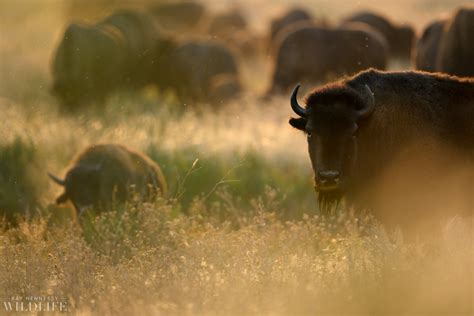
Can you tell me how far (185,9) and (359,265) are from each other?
1551 inches

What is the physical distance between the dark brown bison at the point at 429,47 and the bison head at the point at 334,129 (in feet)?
24.4

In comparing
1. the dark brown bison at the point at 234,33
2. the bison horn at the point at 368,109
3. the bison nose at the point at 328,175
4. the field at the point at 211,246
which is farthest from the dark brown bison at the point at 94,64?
the bison nose at the point at 328,175

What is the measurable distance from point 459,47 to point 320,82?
6.89 meters

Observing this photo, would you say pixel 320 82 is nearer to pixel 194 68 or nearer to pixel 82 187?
pixel 194 68

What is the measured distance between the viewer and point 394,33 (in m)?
29.5

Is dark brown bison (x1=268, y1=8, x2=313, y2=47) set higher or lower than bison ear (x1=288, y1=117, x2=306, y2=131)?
lower

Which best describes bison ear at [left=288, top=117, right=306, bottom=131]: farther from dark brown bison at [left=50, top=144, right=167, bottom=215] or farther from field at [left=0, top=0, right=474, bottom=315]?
dark brown bison at [left=50, top=144, right=167, bottom=215]

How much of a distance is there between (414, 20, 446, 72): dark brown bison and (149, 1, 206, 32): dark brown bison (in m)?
27.4

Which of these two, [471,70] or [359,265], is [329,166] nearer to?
[359,265]

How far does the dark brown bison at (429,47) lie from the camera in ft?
55.5

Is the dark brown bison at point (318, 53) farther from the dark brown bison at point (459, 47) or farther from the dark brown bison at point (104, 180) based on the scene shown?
the dark brown bison at point (104, 180)

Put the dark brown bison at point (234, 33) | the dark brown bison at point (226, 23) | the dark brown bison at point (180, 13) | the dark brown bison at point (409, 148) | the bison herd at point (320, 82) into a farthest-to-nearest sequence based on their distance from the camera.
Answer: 1. the dark brown bison at point (180, 13)
2. the dark brown bison at point (226, 23)
3. the dark brown bison at point (234, 33)
4. the dark brown bison at point (409, 148)
5. the bison herd at point (320, 82)

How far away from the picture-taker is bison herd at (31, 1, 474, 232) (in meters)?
9.20

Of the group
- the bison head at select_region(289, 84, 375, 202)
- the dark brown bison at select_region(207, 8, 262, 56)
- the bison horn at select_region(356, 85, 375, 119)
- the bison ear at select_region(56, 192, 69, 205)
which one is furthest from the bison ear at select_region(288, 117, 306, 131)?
the dark brown bison at select_region(207, 8, 262, 56)
